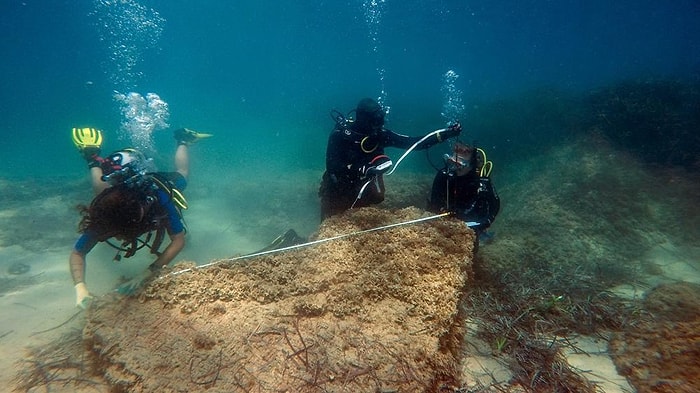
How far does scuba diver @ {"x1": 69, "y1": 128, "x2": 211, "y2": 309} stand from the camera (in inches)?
157

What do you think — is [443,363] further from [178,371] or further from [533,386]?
[178,371]

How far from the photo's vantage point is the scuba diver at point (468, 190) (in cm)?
487

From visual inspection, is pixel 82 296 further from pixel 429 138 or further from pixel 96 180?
pixel 429 138

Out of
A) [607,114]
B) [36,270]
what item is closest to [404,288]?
[36,270]

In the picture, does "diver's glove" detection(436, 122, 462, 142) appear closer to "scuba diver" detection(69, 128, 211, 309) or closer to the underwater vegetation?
"scuba diver" detection(69, 128, 211, 309)

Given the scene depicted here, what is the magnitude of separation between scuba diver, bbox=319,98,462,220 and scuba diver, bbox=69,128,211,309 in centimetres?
265

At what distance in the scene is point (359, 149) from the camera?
5.32 meters

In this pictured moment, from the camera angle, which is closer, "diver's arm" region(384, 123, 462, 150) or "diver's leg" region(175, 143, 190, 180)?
"diver's arm" region(384, 123, 462, 150)

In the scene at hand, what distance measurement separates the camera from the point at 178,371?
6.47 ft

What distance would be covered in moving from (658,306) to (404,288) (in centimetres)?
391

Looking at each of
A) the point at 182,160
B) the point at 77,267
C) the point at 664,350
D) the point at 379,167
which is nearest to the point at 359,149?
the point at 379,167

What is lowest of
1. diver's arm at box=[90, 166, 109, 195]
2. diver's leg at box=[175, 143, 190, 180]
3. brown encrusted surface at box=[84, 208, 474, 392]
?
diver's leg at box=[175, 143, 190, 180]

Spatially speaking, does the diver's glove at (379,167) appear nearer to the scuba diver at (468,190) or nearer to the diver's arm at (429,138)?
the diver's arm at (429,138)

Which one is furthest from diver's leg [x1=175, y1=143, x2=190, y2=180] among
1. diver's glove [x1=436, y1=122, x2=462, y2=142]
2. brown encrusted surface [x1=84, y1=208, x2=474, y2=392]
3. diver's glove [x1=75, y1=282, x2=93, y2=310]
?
diver's glove [x1=436, y1=122, x2=462, y2=142]
